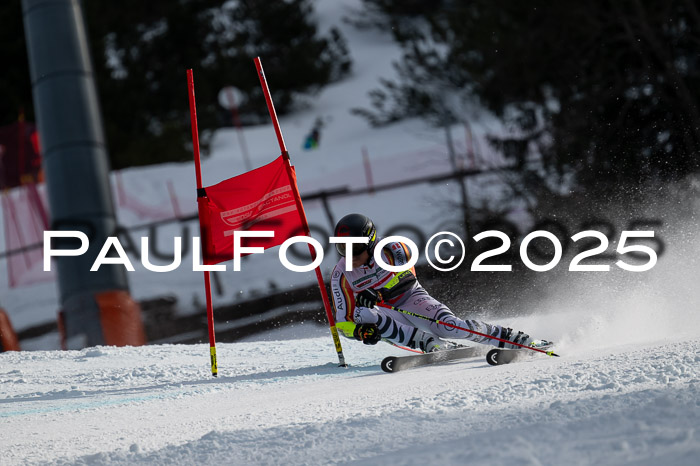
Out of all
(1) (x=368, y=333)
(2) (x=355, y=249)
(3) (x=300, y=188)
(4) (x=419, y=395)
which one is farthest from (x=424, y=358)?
(3) (x=300, y=188)

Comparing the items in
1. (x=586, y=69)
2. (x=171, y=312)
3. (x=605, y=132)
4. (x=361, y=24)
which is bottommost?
(x=171, y=312)

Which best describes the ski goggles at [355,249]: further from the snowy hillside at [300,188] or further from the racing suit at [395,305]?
the snowy hillside at [300,188]

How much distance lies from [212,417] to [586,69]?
518 inches

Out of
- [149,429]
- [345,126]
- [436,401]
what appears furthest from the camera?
[345,126]

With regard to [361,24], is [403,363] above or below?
below

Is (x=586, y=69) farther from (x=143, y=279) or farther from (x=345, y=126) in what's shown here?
(x=345, y=126)

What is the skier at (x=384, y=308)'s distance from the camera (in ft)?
20.7

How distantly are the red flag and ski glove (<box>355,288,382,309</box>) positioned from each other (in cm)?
80

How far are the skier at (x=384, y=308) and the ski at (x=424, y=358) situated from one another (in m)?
Result: 0.15

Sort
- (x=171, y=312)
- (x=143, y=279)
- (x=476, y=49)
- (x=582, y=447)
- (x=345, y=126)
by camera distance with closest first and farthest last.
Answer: (x=582, y=447) → (x=171, y=312) → (x=476, y=49) → (x=143, y=279) → (x=345, y=126)

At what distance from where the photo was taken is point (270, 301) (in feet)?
47.7

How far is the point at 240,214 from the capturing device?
6805mm

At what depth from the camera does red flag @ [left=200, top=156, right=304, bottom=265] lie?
6.80 meters

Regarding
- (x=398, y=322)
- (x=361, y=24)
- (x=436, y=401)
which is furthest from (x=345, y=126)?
(x=436, y=401)
